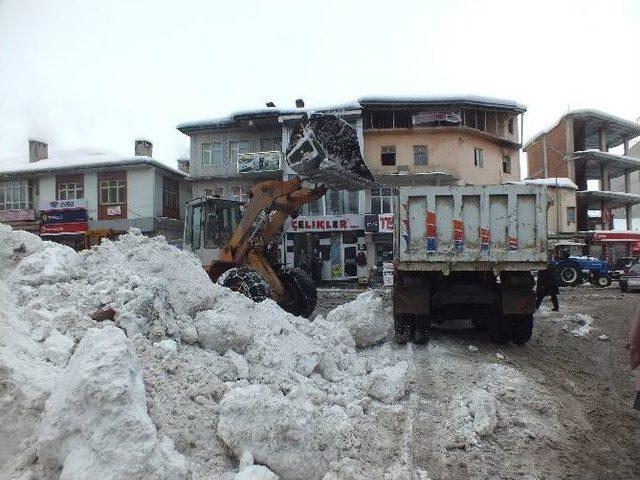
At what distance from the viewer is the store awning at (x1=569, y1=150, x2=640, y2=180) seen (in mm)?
35688

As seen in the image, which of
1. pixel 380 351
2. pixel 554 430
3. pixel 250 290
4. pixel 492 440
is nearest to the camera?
pixel 492 440

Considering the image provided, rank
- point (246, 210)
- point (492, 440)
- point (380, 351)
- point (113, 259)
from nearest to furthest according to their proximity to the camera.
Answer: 1. point (492, 440)
2. point (113, 259)
3. point (380, 351)
4. point (246, 210)

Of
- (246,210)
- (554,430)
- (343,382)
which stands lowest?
(554,430)

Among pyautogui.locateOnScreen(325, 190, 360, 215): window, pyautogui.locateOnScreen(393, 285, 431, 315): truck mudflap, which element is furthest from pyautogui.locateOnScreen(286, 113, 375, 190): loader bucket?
pyautogui.locateOnScreen(325, 190, 360, 215): window

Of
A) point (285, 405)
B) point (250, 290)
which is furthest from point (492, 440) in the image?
point (250, 290)

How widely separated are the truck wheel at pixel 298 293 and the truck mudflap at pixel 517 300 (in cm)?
425

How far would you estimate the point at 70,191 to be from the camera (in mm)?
30906

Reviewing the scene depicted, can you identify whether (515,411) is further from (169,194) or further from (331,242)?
(169,194)

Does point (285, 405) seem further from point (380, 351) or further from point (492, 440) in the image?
point (380, 351)

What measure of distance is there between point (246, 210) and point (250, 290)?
93.9 inches

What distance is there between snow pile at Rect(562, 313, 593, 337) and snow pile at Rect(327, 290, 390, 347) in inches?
183

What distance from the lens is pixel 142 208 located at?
97.7 ft

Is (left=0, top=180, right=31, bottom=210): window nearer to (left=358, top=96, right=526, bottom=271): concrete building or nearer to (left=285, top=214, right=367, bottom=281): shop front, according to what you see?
(left=285, top=214, right=367, bottom=281): shop front

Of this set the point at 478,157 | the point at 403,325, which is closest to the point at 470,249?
the point at 403,325
